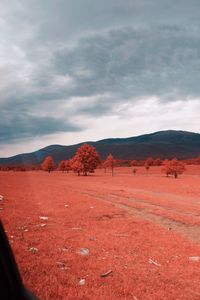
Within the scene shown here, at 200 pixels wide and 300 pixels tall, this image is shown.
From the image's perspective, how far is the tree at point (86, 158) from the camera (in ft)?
309

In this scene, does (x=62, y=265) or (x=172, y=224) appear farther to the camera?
(x=172, y=224)

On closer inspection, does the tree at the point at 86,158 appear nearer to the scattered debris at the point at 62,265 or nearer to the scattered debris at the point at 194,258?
the scattered debris at the point at 194,258

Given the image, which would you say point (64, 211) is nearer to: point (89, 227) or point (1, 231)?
point (89, 227)

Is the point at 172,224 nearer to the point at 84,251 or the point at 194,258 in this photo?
the point at 194,258

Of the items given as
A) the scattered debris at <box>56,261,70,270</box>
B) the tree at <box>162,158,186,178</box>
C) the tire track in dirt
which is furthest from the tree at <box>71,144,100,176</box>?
the scattered debris at <box>56,261,70,270</box>

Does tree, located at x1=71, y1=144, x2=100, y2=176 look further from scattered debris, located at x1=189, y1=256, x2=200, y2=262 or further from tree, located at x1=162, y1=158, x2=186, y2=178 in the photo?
scattered debris, located at x1=189, y1=256, x2=200, y2=262

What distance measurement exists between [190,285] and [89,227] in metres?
7.75

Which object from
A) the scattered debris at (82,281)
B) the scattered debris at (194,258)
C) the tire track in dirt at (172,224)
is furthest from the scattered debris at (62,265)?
the tire track in dirt at (172,224)

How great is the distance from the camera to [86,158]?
313ft

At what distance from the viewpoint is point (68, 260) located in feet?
30.8

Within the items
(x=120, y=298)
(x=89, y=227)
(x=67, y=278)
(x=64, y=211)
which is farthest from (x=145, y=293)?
(x=64, y=211)

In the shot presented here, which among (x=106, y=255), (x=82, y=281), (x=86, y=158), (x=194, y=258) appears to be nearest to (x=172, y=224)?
(x=194, y=258)

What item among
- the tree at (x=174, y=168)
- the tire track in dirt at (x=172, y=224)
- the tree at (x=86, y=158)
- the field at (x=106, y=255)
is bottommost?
the tire track in dirt at (x=172, y=224)

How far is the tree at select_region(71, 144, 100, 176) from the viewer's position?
9419 centimetres
